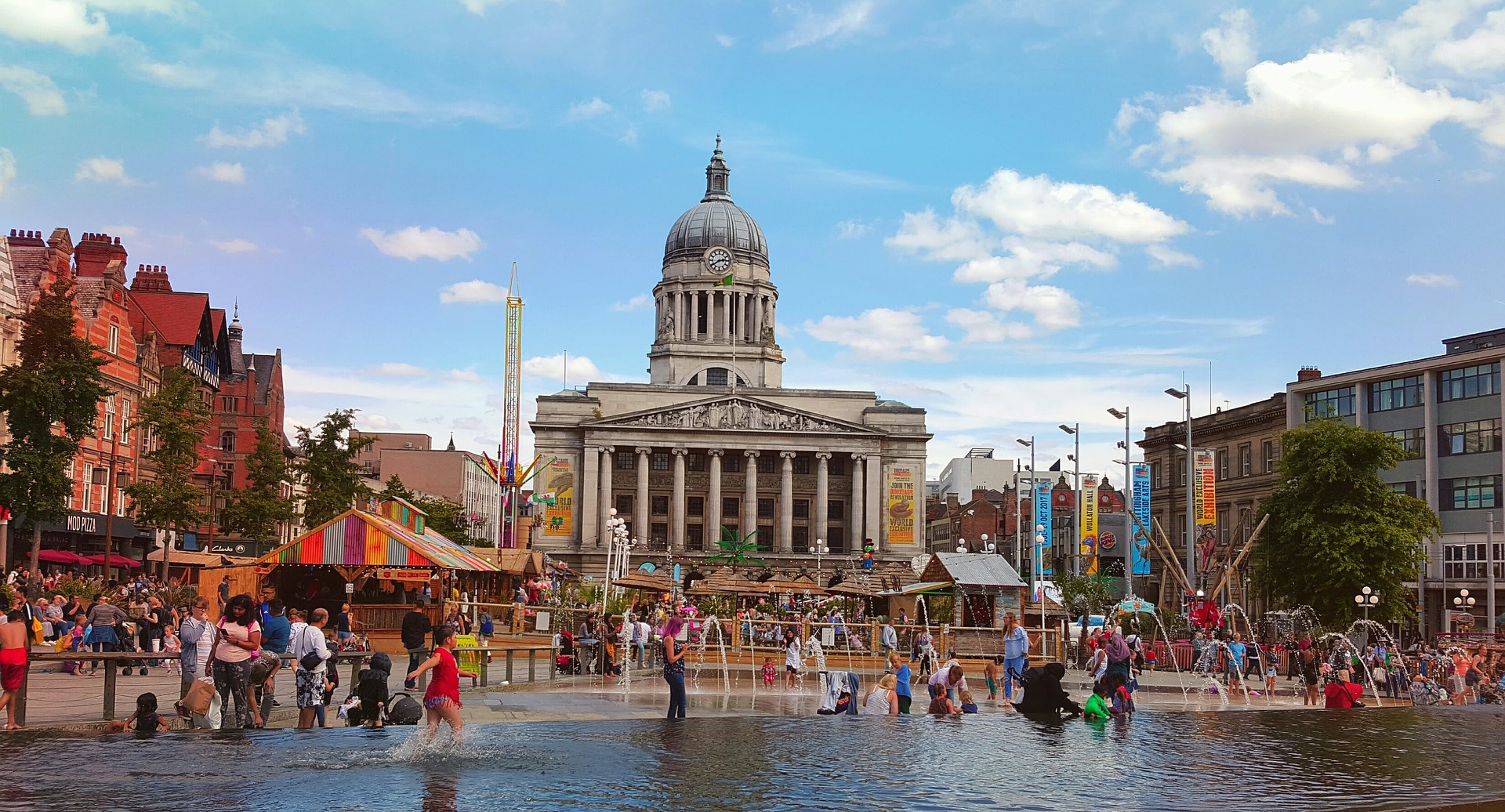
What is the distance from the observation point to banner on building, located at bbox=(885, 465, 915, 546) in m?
115

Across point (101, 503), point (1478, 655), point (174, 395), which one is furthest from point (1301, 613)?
point (101, 503)

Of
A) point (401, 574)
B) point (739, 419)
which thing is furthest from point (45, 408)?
point (739, 419)

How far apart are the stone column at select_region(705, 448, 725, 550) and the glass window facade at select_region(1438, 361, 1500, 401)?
6374cm

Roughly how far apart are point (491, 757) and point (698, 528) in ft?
348

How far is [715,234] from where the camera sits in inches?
5733

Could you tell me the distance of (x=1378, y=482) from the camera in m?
54.2

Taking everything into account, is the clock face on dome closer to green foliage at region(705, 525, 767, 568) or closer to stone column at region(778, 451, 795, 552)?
stone column at region(778, 451, 795, 552)

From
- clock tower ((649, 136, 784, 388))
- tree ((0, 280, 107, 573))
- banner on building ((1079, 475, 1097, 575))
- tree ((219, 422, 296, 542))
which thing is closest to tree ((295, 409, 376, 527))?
tree ((219, 422, 296, 542))

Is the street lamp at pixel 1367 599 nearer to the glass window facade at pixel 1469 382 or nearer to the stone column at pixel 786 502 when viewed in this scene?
the glass window facade at pixel 1469 382

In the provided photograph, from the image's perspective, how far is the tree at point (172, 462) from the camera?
53.7 meters

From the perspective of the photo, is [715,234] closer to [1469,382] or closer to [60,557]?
[1469,382]

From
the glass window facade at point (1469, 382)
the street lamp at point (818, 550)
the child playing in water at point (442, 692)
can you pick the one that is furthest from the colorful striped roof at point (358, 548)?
the street lamp at point (818, 550)

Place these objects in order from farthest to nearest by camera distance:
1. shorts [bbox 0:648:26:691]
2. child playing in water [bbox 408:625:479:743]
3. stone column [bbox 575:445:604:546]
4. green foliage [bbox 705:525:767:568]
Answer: stone column [bbox 575:445:604:546], green foliage [bbox 705:525:767:568], shorts [bbox 0:648:26:691], child playing in water [bbox 408:625:479:743]

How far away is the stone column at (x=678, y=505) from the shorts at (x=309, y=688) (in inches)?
3880
